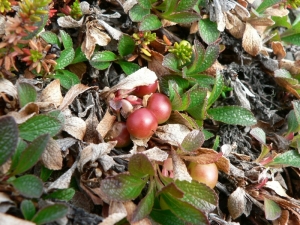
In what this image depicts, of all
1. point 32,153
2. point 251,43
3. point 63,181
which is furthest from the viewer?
point 251,43

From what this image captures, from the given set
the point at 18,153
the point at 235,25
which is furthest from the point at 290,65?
the point at 18,153

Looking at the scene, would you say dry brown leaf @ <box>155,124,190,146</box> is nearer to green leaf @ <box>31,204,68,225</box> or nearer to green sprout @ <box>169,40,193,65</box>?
green sprout @ <box>169,40,193,65</box>

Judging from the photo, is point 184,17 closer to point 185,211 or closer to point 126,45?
point 126,45

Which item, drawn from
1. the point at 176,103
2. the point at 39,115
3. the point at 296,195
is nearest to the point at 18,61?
the point at 39,115

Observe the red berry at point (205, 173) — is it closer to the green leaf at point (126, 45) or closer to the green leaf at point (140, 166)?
the green leaf at point (140, 166)

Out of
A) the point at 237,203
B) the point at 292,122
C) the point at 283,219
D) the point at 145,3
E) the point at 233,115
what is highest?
the point at 145,3

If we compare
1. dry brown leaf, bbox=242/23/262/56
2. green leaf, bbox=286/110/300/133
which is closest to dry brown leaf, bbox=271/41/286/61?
dry brown leaf, bbox=242/23/262/56

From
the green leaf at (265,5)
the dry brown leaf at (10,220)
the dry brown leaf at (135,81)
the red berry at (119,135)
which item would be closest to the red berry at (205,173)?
the red berry at (119,135)
